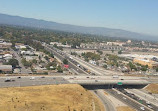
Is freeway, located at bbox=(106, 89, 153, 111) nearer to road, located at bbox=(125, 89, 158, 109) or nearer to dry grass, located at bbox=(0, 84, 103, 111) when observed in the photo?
road, located at bbox=(125, 89, 158, 109)

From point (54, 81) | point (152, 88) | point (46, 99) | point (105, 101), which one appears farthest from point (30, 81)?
point (152, 88)

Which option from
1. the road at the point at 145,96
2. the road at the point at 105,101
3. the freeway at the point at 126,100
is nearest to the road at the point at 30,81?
the road at the point at 105,101

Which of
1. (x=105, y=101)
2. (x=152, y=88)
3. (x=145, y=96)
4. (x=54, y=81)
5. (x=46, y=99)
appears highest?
(x=46, y=99)

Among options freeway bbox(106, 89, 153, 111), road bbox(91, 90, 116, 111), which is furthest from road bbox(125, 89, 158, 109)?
road bbox(91, 90, 116, 111)

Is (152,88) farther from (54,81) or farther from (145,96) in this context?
(54,81)

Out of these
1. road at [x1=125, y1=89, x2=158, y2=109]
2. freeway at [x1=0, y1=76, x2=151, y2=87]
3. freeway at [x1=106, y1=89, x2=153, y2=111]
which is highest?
freeway at [x1=0, y1=76, x2=151, y2=87]

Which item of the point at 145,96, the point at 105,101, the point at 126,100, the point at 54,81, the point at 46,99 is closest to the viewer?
the point at 46,99

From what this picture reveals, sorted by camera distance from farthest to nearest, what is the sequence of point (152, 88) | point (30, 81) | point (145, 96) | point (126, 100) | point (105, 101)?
point (152, 88), point (145, 96), point (30, 81), point (126, 100), point (105, 101)

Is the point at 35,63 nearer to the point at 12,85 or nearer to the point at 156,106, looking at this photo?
the point at 12,85
